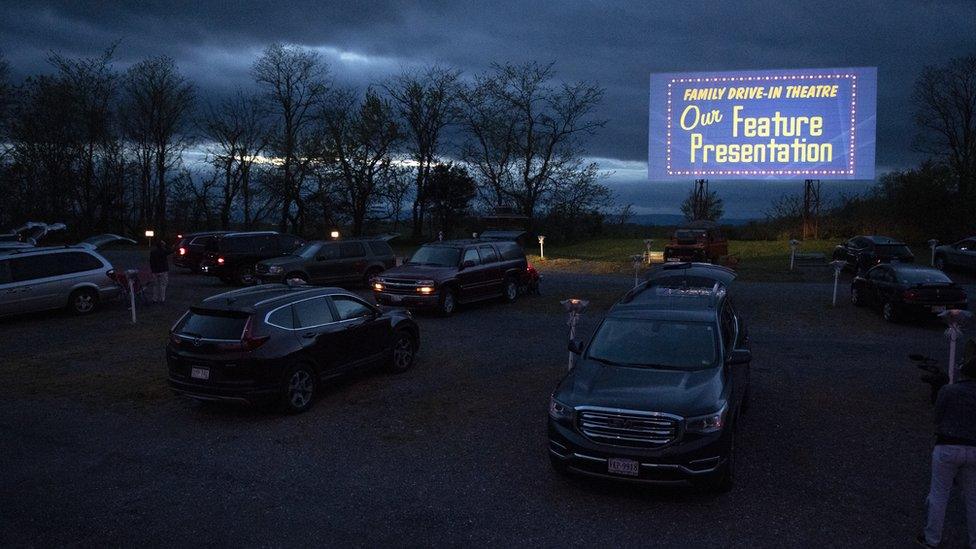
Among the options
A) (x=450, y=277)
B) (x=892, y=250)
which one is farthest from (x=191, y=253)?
(x=892, y=250)

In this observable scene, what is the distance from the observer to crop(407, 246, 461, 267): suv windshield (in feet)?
55.5

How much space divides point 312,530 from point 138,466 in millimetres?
2650

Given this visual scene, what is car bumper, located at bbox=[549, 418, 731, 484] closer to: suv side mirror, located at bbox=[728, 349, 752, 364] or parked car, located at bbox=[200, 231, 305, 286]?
suv side mirror, located at bbox=[728, 349, 752, 364]

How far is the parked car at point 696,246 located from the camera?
28.3 meters

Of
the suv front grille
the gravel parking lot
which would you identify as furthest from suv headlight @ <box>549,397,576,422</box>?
the gravel parking lot

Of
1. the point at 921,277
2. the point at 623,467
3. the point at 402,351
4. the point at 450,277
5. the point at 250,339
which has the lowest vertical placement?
the point at 623,467

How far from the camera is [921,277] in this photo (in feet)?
50.8

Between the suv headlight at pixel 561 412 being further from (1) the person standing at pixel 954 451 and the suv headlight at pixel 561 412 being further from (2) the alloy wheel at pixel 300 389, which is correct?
(2) the alloy wheel at pixel 300 389

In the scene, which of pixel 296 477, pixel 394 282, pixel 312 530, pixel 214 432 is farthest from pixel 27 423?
pixel 394 282

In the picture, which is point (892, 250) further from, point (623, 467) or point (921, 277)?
point (623, 467)

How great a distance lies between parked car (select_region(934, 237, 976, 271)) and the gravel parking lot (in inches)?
629

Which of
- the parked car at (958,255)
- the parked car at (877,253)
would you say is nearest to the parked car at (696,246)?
the parked car at (877,253)

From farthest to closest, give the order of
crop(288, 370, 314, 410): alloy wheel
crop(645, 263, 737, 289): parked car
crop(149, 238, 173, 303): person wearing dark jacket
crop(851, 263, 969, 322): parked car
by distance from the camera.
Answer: crop(149, 238, 173, 303): person wearing dark jacket
crop(851, 263, 969, 322): parked car
crop(645, 263, 737, 289): parked car
crop(288, 370, 314, 410): alloy wheel

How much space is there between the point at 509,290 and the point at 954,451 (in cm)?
1421
